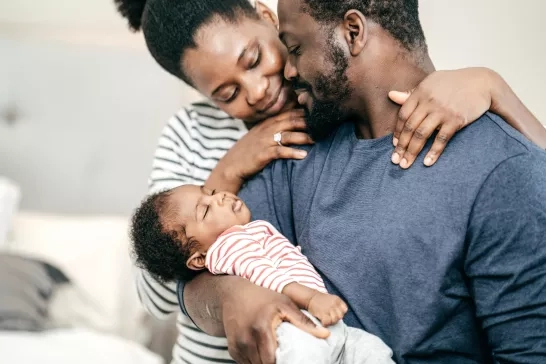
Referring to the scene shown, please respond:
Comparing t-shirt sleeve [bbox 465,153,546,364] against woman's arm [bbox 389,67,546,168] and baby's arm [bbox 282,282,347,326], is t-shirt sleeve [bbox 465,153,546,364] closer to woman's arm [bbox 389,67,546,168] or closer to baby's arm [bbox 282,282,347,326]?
woman's arm [bbox 389,67,546,168]

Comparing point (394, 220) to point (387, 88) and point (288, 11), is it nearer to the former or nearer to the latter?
point (387, 88)

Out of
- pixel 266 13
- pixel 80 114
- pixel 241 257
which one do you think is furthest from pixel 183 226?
pixel 80 114

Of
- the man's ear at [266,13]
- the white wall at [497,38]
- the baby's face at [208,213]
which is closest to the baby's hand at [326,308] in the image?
the baby's face at [208,213]

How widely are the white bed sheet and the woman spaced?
1.32 feet

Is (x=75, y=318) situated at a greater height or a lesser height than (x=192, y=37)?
lesser

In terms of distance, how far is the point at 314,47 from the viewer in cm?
120

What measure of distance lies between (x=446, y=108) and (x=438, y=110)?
1 cm

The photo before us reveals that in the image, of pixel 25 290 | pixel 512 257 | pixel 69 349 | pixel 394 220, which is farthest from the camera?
pixel 25 290

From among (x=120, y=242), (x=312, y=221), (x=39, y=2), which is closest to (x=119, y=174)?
(x=120, y=242)

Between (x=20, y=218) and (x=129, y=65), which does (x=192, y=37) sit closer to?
(x=129, y=65)

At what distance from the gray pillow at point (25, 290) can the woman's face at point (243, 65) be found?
1094 millimetres

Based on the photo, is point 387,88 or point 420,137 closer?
point 420,137

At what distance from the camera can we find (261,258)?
1.18 meters

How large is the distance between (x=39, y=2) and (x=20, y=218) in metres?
0.93
